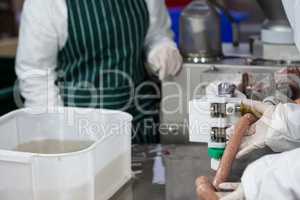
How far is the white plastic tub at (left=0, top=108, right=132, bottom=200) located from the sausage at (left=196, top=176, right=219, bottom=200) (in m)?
0.17

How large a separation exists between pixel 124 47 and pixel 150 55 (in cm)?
6

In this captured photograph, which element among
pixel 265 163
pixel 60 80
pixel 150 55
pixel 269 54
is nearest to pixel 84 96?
pixel 60 80

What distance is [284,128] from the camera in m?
0.70

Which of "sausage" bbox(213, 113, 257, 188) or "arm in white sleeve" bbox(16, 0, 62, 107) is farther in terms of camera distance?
"arm in white sleeve" bbox(16, 0, 62, 107)

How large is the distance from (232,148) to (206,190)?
0.09 m

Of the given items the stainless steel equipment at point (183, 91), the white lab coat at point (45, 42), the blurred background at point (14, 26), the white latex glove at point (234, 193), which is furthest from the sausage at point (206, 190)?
the blurred background at point (14, 26)

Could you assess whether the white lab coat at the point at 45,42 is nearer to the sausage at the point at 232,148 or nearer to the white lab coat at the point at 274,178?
the sausage at the point at 232,148

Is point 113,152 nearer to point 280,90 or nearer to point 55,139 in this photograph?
point 55,139

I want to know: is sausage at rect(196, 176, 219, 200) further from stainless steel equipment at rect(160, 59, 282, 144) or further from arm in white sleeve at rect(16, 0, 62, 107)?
arm in white sleeve at rect(16, 0, 62, 107)

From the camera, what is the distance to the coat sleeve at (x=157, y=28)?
4.01 feet

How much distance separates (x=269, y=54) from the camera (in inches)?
44.4

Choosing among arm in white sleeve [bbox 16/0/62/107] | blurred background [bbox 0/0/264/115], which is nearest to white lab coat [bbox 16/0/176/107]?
arm in white sleeve [bbox 16/0/62/107]

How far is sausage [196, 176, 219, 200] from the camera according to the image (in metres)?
0.67

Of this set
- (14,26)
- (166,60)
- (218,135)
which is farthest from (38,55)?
(14,26)
